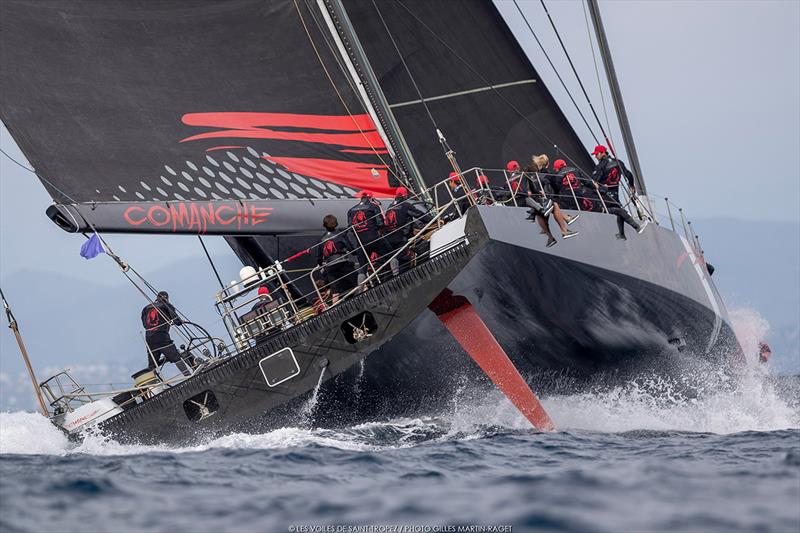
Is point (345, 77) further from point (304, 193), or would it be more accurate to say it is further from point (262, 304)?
point (262, 304)

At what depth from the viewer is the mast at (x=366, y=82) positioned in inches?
486

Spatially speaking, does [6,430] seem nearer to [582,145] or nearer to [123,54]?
[123,54]

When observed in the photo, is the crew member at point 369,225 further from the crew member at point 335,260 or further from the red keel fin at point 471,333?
the red keel fin at point 471,333

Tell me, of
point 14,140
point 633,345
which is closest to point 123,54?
point 14,140

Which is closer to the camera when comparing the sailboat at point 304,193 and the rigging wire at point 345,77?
the sailboat at point 304,193

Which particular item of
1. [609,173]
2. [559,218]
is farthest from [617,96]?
[559,218]

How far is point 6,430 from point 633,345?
641 cm

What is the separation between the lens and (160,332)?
11836 millimetres

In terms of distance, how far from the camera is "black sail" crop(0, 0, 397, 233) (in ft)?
36.7

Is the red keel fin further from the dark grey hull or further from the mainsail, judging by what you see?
Answer: the mainsail

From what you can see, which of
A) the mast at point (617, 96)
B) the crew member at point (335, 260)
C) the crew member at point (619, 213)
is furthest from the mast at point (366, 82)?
the mast at point (617, 96)

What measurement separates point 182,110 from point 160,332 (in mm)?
2303

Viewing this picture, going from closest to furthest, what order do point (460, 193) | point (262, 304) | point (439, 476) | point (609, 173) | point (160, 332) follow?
1. point (439, 476)
2. point (262, 304)
3. point (160, 332)
4. point (460, 193)
5. point (609, 173)

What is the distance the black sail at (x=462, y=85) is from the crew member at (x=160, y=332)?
14.3 ft
